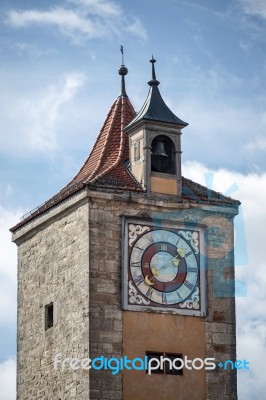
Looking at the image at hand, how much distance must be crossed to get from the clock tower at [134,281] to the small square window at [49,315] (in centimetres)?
4

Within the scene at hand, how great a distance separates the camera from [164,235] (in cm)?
5072

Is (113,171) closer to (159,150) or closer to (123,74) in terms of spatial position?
(159,150)

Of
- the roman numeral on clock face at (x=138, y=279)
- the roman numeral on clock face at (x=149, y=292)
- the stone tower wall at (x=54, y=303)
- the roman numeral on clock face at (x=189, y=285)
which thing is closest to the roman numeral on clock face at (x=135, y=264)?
the roman numeral on clock face at (x=138, y=279)

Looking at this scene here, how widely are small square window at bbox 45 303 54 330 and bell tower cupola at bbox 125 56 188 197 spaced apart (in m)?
3.90

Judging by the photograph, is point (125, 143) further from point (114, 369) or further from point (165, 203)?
point (114, 369)

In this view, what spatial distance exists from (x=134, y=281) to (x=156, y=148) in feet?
11.9

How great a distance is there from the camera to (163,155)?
5138 cm

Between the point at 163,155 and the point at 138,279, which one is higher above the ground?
the point at 163,155

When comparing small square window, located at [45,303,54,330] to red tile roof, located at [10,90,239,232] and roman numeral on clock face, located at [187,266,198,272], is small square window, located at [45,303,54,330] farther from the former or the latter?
roman numeral on clock face, located at [187,266,198,272]

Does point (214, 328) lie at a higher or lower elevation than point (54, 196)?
lower

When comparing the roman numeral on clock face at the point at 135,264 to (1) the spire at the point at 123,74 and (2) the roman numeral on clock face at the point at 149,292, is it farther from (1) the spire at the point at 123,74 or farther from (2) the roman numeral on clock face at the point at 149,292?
(1) the spire at the point at 123,74

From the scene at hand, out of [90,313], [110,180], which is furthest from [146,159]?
[90,313]

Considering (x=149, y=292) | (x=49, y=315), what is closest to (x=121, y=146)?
(x=149, y=292)

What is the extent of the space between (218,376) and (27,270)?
6.01 m
